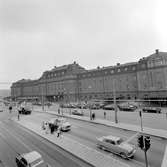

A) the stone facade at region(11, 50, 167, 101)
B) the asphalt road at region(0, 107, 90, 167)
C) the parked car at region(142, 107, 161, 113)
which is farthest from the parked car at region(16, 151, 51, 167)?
the parked car at region(142, 107, 161, 113)

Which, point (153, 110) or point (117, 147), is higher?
point (153, 110)

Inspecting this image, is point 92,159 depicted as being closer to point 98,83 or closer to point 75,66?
point 98,83

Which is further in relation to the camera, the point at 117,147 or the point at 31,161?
the point at 117,147

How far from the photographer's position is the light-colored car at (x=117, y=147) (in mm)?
12344

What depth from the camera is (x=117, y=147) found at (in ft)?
42.5

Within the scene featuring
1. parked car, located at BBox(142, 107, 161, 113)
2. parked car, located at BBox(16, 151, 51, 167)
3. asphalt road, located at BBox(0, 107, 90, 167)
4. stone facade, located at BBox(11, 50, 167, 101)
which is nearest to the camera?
parked car, located at BBox(16, 151, 51, 167)

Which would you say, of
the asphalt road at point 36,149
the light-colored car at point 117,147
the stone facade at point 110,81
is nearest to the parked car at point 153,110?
the stone facade at point 110,81

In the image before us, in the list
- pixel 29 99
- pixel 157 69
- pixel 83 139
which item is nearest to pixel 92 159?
pixel 83 139

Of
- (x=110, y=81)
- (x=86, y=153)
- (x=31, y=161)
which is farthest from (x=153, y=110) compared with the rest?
(x=110, y=81)

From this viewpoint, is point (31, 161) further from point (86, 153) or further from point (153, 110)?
point (153, 110)

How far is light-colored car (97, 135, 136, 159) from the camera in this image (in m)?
12.3

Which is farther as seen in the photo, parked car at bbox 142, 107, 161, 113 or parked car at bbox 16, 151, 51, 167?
parked car at bbox 142, 107, 161, 113

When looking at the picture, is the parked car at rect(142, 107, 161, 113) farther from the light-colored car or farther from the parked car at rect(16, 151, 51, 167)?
the parked car at rect(16, 151, 51, 167)

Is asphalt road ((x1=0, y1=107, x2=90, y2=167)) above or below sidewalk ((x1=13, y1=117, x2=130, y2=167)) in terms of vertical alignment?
below
